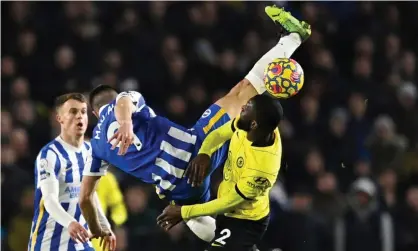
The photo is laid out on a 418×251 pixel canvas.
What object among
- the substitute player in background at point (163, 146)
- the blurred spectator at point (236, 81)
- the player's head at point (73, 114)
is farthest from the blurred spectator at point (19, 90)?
the substitute player in background at point (163, 146)

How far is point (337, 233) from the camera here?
9.63 m

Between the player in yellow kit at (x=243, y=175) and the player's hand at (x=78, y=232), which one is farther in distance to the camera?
the player's hand at (x=78, y=232)

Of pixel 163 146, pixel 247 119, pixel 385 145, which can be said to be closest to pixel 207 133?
pixel 163 146

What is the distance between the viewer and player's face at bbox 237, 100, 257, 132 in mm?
6109

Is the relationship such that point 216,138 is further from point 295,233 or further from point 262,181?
point 295,233

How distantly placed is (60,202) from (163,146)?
86 centimetres

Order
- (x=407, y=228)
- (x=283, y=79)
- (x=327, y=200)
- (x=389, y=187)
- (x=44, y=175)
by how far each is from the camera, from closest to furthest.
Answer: (x=283, y=79)
(x=44, y=175)
(x=407, y=228)
(x=327, y=200)
(x=389, y=187)

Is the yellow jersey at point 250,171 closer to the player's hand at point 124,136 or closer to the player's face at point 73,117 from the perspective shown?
the player's hand at point 124,136

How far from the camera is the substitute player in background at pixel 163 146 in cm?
667

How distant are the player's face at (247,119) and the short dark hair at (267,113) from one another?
33 millimetres

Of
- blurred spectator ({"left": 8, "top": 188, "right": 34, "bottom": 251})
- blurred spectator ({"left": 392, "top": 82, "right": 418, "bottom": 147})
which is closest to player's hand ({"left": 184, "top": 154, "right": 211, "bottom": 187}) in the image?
blurred spectator ({"left": 8, "top": 188, "right": 34, "bottom": 251})

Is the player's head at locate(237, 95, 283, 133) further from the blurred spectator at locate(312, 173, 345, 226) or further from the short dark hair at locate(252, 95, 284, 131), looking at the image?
the blurred spectator at locate(312, 173, 345, 226)

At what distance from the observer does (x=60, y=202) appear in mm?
6969

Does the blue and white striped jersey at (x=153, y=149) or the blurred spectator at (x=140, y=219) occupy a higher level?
the blue and white striped jersey at (x=153, y=149)
